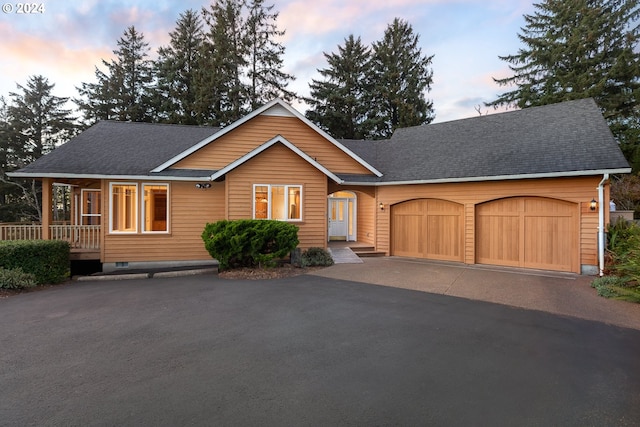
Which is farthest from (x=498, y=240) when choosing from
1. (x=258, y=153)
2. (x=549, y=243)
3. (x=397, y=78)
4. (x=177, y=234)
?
(x=397, y=78)

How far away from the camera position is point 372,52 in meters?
29.5

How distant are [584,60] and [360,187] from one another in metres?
20.8

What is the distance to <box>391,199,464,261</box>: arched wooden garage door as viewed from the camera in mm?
11852

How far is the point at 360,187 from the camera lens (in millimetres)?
13625

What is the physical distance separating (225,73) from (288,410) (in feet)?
88.0

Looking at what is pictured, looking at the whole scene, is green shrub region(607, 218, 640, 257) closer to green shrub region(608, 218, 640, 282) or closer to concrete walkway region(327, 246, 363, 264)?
green shrub region(608, 218, 640, 282)

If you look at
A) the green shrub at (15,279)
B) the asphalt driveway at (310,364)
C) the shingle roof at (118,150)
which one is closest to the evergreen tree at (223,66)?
the shingle roof at (118,150)

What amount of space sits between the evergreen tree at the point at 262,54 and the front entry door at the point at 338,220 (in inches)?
587

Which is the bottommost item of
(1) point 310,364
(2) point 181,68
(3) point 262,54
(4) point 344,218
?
(1) point 310,364

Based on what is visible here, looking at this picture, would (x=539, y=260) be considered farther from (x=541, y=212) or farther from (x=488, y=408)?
(x=488, y=408)

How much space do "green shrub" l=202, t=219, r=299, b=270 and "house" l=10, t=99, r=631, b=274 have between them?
140 cm

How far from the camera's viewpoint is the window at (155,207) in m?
11.2

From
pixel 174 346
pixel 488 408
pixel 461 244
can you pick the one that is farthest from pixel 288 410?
pixel 461 244

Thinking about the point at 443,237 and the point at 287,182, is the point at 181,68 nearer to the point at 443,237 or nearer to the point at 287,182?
the point at 287,182
